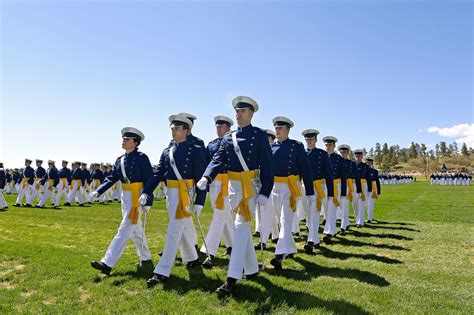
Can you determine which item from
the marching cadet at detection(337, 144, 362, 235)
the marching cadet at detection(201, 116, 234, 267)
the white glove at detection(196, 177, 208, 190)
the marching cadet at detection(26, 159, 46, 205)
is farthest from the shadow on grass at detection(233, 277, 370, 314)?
the marching cadet at detection(26, 159, 46, 205)

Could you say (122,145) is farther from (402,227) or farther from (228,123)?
(402,227)

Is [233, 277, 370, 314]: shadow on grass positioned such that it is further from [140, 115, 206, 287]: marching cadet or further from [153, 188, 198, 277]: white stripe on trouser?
[140, 115, 206, 287]: marching cadet

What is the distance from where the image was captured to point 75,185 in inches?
963

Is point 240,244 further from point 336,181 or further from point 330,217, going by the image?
point 336,181

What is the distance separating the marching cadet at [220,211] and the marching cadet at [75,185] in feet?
55.2

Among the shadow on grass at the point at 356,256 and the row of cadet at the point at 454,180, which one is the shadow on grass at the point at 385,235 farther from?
the row of cadet at the point at 454,180

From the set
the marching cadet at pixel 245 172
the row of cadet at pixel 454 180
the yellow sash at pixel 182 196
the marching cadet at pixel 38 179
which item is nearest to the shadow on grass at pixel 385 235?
the marching cadet at pixel 245 172

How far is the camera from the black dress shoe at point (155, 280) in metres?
6.12

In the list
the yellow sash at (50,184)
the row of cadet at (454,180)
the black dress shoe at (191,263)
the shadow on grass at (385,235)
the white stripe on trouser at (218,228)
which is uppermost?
the yellow sash at (50,184)

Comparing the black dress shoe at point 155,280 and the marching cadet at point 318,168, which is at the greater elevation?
the marching cadet at point 318,168

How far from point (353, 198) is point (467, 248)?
5.25m

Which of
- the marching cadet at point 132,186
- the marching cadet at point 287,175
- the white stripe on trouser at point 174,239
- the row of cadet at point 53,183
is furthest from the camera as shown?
the row of cadet at point 53,183

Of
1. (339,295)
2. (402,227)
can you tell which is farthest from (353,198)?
(339,295)

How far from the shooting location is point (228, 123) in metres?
10.1
